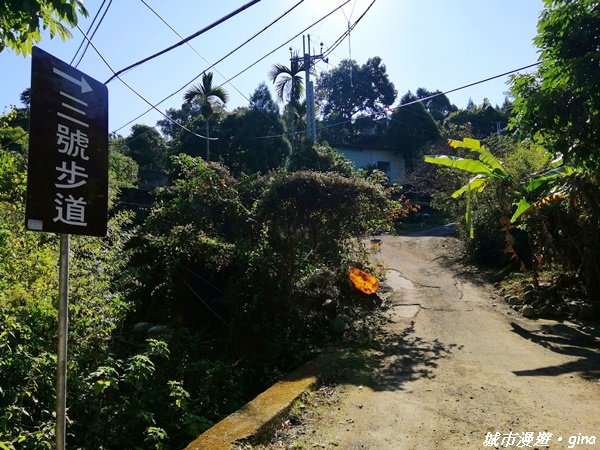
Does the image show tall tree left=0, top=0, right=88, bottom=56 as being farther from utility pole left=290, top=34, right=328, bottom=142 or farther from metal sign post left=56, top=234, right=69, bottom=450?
utility pole left=290, top=34, right=328, bottom=142

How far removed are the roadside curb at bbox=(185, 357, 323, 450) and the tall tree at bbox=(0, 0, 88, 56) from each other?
335 centimetres

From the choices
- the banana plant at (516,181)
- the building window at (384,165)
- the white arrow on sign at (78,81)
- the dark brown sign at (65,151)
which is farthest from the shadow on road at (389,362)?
the building window at (384,165)

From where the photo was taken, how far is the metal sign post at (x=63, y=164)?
2623mm

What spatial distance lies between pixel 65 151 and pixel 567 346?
26.2 feet

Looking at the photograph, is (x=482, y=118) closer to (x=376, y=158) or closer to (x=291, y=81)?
(x=376, y=158)

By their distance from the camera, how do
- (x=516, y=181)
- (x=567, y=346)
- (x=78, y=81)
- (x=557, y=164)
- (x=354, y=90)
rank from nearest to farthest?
1. (x=78, y=81)
2. (x=567, y=346)
3. (x=557, y=164)
4. (x=516, y=181)
5. (x=354, y=90)

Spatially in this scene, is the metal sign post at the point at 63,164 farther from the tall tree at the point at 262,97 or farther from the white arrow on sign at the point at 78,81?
the tall tree at the point at 262,97

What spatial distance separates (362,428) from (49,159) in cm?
374

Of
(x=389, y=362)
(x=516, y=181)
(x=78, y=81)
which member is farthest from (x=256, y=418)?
(x=516, y=181)

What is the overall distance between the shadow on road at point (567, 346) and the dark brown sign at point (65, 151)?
580cm

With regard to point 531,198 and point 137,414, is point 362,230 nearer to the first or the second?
point 531,198

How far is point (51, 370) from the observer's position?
4176 mm

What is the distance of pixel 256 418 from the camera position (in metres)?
4.39

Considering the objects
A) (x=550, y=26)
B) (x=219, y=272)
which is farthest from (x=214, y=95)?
(x=550, y=26)
